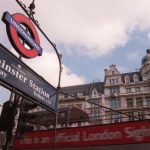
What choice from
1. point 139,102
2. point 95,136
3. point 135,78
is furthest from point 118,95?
point 95,136

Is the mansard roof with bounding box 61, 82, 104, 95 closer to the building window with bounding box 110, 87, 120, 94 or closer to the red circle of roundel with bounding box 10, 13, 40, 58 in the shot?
the building window with bounding box 110, 87, 120, 94

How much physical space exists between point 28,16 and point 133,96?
145 ft

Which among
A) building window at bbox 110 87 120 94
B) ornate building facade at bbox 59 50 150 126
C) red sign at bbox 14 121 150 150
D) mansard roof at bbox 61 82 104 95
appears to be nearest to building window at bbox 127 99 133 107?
ornate building facade at bbox 59 50 150 126

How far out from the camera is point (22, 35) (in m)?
6.16

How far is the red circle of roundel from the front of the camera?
597 cm

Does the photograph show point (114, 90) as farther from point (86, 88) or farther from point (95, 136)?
point (95, 136)

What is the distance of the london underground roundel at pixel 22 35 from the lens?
19.3 ft

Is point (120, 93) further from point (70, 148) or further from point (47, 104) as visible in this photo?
point (47, 104)

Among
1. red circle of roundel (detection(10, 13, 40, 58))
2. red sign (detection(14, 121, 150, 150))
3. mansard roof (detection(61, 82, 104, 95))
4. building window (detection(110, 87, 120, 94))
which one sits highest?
mansard roof (detection(61, 82, 104, 95))

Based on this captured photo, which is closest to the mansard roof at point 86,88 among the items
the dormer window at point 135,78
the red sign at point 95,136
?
the dormer window at point 135,78

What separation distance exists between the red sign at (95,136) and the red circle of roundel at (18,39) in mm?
6685

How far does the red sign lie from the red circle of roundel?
668cm

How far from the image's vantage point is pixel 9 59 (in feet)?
16.3

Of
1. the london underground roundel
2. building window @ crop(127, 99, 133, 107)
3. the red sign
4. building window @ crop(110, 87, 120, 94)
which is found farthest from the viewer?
building window @ crop(110, 87, 120, 94)
